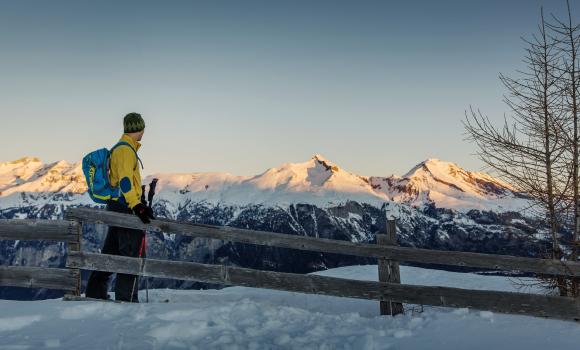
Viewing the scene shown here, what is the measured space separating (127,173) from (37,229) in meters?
1.79

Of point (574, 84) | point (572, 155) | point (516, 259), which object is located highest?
point (574, 84)

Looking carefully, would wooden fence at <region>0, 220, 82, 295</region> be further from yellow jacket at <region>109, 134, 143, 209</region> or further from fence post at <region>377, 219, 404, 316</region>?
fence post at <region>377, 219, 404, 316</region>

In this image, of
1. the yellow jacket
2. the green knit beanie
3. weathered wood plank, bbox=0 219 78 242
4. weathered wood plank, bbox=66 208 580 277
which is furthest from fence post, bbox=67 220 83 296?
the green knit beanie

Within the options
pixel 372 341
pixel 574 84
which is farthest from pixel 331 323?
pixel 574 84

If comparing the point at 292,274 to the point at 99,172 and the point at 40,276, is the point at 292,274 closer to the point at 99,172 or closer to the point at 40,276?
the point at 99,172

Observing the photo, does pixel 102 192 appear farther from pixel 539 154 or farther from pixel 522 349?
pixel 539 154

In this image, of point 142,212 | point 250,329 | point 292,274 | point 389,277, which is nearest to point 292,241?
point 292,274

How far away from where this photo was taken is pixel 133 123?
764 cm

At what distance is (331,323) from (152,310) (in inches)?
100

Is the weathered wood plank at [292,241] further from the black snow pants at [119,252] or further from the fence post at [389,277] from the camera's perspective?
the black snow pants at [119,252]

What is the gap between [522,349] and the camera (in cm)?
535

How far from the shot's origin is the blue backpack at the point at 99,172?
24.3 feet

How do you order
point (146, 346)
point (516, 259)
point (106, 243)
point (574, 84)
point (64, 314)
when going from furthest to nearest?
point (574, 84), point (106, 243), point (516, 259), point (64, 314), point (146, 346)

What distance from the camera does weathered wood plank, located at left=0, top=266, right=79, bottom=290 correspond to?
7.47m
